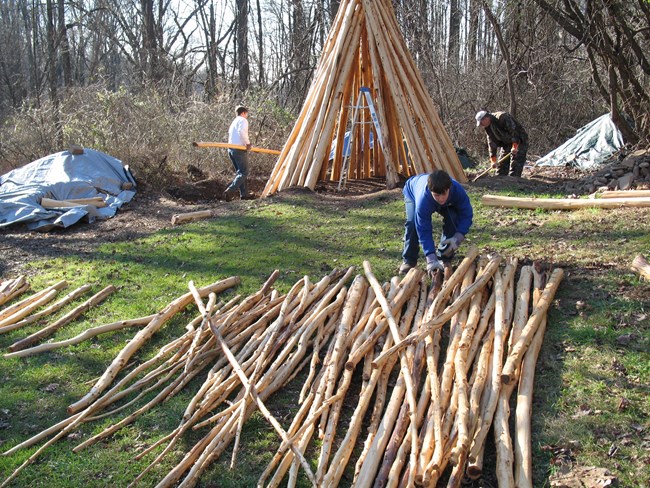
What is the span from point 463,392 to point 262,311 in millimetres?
2133

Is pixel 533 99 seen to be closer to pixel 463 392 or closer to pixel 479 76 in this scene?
pixel 479 76

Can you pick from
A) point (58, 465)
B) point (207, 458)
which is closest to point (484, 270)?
point (207, 458)

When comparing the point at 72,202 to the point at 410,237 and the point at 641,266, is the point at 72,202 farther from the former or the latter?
the point at 641,266

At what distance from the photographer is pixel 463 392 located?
12.5ft

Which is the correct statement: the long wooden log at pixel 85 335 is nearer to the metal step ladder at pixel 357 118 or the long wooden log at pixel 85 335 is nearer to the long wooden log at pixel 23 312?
the long wooden log at pixel 23 312

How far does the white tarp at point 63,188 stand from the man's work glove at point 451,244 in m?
6.19

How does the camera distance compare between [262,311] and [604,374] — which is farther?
[262,311]

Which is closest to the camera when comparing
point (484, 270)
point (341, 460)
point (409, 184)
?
point (341, 460)

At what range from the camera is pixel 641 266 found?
529 cm

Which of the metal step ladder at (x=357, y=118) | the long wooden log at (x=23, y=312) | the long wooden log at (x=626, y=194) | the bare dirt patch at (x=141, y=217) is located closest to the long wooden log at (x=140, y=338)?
the long wooden log at (x=23, y=312)

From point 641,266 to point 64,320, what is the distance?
5.17 metres

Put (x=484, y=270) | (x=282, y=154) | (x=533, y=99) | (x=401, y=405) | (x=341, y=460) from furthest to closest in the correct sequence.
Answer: (x=533, y=99), (x=282, y=154), (x=484, y=270), (x=401, y=405), (x=341, y=460)

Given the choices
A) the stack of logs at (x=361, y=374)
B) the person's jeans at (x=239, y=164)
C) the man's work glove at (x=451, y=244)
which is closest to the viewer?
the stack of logs at (x=361, y=374)

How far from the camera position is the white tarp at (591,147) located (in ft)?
37.2
